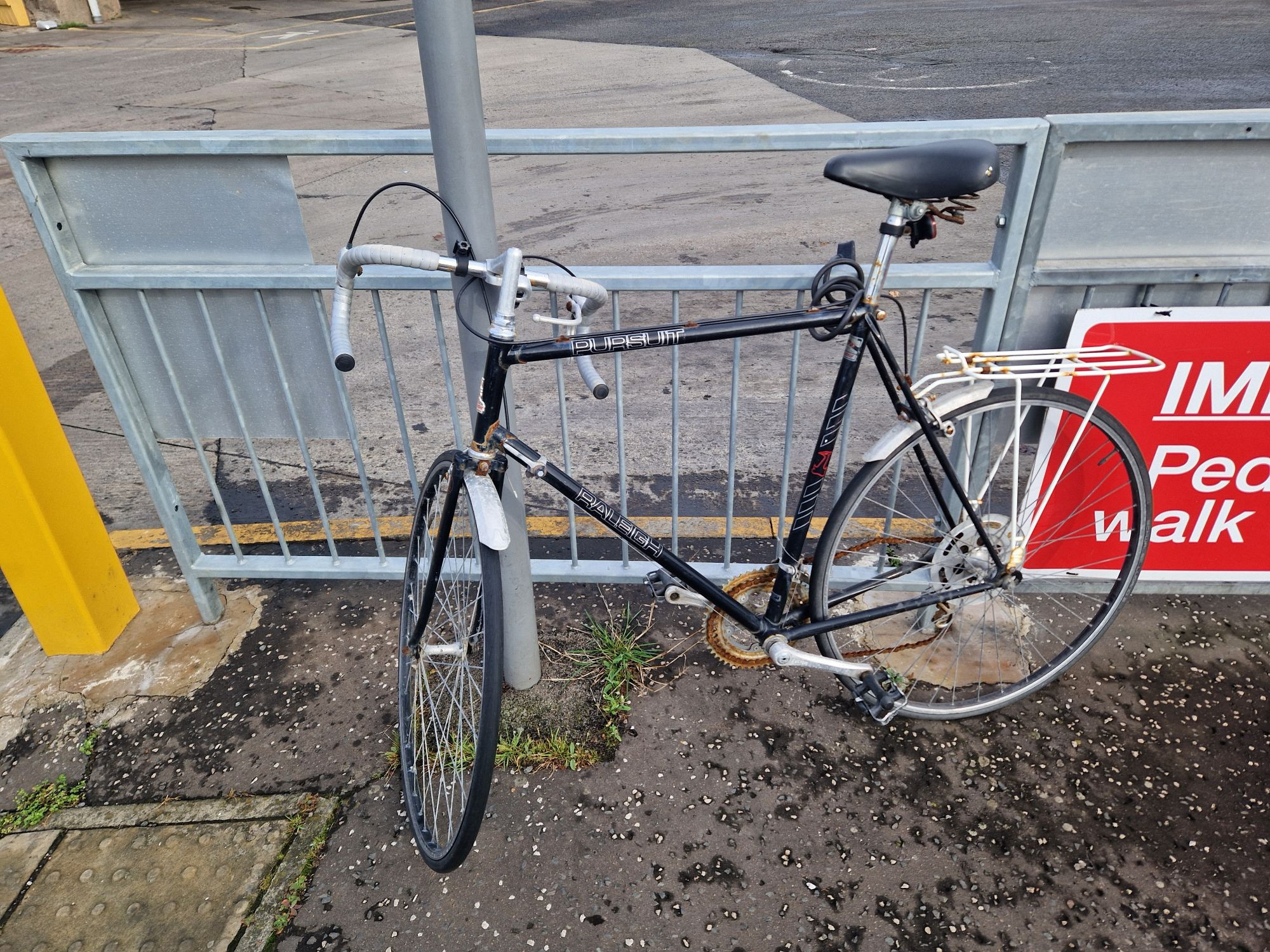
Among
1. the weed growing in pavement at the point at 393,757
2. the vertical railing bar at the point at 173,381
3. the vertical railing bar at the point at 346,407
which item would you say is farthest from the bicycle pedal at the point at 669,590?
the vertical railing bar at the point at 173,381

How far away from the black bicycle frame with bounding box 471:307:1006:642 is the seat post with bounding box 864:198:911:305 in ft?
0.19

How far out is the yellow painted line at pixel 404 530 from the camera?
3.84m

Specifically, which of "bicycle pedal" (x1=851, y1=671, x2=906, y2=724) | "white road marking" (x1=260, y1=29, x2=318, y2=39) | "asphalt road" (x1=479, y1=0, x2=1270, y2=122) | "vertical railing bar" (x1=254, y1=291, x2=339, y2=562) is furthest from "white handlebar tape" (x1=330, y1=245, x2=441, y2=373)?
"white road marking" (x1=260, y1=29, x2=318, y2=39)

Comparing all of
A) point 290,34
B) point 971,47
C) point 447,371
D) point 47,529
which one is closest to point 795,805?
point 447,371

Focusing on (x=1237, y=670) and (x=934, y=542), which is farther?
(x=1237, y=670)

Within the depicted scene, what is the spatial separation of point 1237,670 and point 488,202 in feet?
9.71

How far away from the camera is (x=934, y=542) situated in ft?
8.97

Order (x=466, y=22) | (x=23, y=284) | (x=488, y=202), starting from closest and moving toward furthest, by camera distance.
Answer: (x=466, y=22) → (x=488, y=202) → (x=23, y=284)

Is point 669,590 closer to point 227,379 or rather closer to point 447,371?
point 447,371

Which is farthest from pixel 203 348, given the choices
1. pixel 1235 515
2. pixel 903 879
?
pixel 1235 515

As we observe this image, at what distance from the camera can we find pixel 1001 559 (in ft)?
8.57

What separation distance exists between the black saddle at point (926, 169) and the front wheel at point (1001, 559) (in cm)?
65

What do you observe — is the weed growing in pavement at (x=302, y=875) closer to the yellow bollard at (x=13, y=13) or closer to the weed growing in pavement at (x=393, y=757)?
the weed growing in pavement at (x=393, y=757)

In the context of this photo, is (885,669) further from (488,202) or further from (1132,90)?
(1132,90)
